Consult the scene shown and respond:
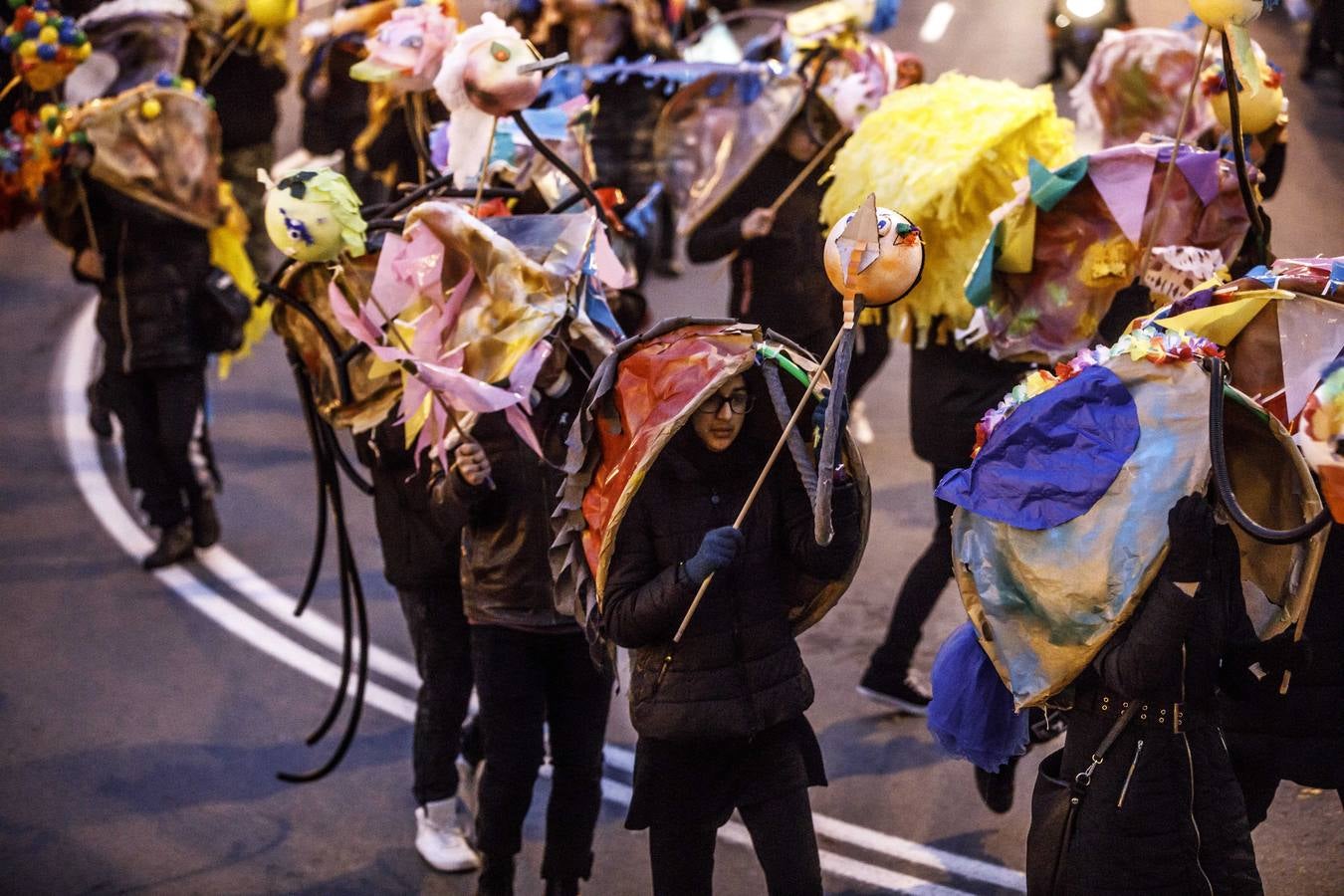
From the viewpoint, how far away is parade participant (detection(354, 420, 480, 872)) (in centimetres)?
533

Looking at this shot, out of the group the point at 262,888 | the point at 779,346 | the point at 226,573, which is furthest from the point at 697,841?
the point at 226,573

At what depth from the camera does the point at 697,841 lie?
439 cm

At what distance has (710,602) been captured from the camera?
429 cm

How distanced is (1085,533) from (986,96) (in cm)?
260

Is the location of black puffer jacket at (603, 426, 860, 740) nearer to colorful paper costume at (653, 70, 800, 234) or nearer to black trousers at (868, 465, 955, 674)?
black trousers at (868, 465, 955, 674)

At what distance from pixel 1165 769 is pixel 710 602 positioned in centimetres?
120

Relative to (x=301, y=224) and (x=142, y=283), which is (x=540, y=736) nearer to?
(x=301, y=224)

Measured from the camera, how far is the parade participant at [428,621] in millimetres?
5328

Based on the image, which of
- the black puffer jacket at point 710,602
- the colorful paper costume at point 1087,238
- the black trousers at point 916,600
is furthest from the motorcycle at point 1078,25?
the black puffer jacket at point 710,602

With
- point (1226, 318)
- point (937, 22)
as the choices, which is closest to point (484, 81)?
point (1226, 318)

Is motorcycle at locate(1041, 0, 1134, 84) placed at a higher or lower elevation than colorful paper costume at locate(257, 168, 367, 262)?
lower

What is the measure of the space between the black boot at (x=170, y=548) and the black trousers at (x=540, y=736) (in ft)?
12.2

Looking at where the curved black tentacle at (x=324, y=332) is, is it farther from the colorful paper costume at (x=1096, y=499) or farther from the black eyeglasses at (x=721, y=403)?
the colorful paper costume at (x=1096, y=499)

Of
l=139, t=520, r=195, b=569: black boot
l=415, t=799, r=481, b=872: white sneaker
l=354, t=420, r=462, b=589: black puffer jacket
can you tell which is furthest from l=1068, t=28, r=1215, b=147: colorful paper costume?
l=139, t=520, r=195, b=569: black boot
